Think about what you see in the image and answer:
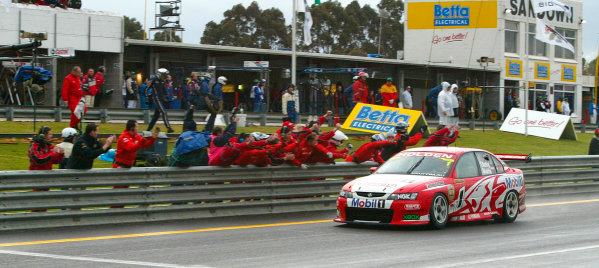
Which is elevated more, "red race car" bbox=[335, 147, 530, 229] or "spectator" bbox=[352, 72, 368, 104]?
"spectator" bbox=[352, 72, 368, 104]

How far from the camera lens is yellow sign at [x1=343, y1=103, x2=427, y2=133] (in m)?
26.1

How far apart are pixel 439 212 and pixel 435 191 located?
14.3 inches

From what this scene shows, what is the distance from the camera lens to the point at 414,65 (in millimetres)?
45562

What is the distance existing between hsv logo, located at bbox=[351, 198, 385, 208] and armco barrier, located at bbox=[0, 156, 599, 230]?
2.17m

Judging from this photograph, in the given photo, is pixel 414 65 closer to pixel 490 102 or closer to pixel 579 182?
pixel 490 102

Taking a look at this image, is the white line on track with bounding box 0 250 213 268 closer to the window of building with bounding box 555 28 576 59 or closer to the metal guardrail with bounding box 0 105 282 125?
the metal guardrail with bounding box 0 105 282 125

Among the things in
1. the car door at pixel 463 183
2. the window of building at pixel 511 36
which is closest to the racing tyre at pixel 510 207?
the car door at pixel 463 183

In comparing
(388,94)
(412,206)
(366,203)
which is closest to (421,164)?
(412,206)

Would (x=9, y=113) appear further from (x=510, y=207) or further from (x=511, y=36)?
(x=511, y=36)

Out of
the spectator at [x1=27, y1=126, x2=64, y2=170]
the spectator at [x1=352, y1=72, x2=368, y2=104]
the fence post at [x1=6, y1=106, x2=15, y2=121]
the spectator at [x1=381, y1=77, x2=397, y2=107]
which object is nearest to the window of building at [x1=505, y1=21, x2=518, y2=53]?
the spectator at [x1=381, y1=77, x2=397, y2=107]

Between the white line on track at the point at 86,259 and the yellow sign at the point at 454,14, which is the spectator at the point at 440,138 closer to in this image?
the white line on track at the point at 86,259

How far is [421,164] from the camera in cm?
1352

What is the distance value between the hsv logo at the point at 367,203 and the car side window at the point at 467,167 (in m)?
1.63

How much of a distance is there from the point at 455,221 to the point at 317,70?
2460 centimetres
